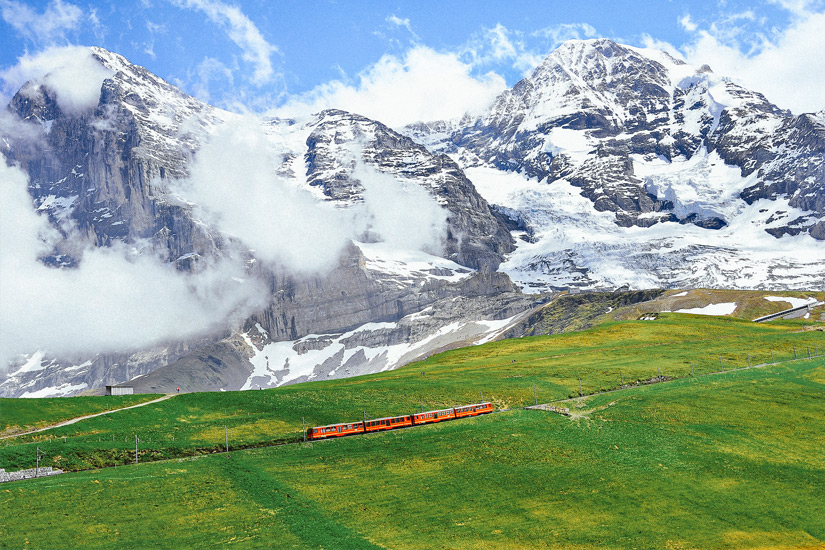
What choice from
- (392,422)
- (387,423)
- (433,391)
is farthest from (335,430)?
(433,391)

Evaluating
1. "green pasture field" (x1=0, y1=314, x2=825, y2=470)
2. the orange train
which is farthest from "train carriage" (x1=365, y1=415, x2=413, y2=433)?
"green pasture field" (x1=0, y1=314, x2=825, y2=470)

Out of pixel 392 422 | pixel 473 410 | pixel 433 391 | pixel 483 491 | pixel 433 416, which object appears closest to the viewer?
pixel 483 491

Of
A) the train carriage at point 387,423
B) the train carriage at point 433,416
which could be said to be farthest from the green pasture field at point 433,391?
the train carriage at point 387,423

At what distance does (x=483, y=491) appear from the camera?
58062mm

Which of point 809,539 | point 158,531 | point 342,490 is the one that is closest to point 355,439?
point 342,490

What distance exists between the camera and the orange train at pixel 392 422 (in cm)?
7591

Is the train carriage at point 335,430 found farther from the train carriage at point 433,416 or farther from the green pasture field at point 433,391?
the train carriage at point 433,416

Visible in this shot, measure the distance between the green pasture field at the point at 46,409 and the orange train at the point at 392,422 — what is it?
1255 inches

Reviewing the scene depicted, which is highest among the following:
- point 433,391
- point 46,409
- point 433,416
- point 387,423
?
point 46,409

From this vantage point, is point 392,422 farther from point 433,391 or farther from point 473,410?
point 433,391

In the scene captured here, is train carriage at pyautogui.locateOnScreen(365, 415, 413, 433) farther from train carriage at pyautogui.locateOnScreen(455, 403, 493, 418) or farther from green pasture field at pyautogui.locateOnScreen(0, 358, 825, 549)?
train carriage at pyautogui.locateOnScreen(455, 403, 493, 418)

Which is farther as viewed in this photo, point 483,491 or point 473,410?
point 473,410

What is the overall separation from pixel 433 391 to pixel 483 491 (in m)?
40.9

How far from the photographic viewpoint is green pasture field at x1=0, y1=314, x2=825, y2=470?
239 feet
